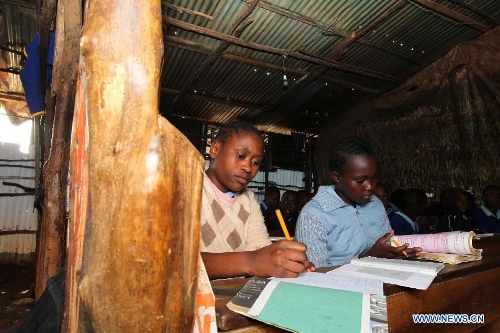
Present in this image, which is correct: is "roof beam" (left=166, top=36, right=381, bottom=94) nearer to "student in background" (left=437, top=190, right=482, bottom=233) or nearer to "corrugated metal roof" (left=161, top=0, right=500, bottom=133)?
"corrugated metal roof" (left=161, top=0, right=500, bottom=133)

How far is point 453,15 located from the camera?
168 inches

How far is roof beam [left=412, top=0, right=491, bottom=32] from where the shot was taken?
12.9ft

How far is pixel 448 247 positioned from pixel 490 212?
3942 mm

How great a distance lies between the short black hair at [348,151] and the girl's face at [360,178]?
1.1 inches

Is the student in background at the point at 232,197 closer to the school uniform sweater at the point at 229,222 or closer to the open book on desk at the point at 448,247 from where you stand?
the school uniform sweater at the point at 229,222

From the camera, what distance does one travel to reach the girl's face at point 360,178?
1.87 meters

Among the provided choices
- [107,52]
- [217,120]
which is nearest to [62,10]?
[107,52]

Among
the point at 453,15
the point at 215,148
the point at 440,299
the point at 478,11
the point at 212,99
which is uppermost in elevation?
the point at 478,11

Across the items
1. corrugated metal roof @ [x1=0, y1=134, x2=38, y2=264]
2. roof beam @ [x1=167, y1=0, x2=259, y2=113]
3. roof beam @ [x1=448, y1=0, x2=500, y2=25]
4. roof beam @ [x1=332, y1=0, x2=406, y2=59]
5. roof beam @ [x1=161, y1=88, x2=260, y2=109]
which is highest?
roof beam @ [x1=448, y1=0, x2=500, y2=25]

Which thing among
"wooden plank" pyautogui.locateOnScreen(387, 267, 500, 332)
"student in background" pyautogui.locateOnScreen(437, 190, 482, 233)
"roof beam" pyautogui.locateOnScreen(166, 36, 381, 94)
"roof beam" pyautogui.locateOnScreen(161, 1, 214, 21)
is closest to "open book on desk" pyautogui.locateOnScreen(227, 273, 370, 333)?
"wooden plank" pyautogui.locateOnScreen(387, 267, 500, 332)

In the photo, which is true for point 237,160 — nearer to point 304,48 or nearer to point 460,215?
point 304,48

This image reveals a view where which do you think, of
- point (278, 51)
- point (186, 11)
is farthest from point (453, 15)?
point (186, 11)

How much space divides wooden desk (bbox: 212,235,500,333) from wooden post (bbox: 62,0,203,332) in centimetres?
22

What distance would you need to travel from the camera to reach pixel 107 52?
1.64 ft
